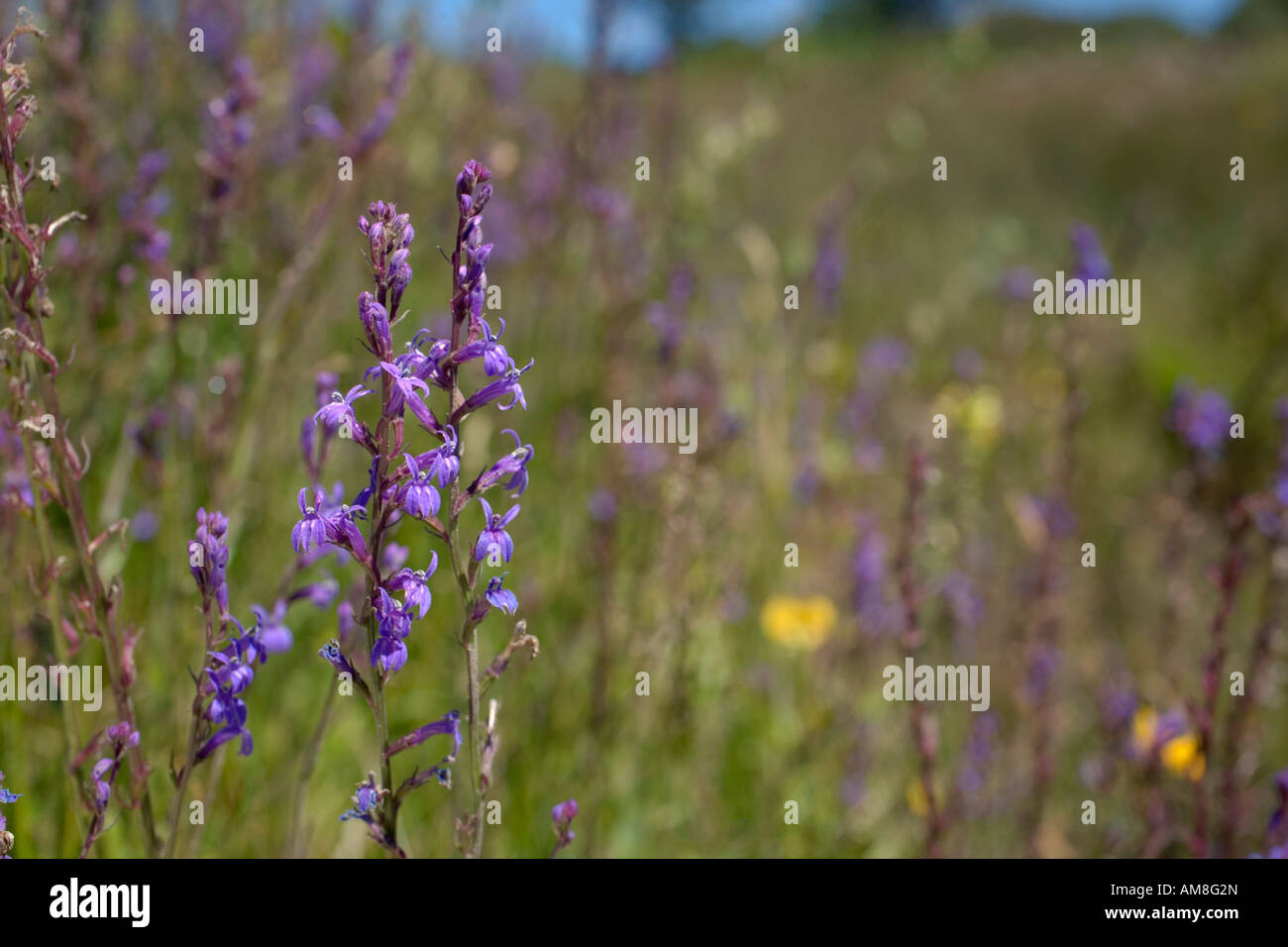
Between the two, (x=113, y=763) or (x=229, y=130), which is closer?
(x=113, y=763)

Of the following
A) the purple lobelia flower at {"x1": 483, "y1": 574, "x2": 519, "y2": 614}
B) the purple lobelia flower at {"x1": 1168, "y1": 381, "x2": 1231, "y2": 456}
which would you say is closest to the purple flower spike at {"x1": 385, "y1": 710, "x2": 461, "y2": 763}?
the purple lobelia flower at {"x1": 483, "y1": 574, "x2": 519, "y2": 614}

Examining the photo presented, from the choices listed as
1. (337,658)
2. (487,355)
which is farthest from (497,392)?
(337,658)

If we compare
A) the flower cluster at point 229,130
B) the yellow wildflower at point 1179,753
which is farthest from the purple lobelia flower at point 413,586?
the yellow wildflower at point 1179,753

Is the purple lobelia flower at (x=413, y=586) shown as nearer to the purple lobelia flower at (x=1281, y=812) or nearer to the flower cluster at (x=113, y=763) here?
the flower cluster at (x=113, y=763)

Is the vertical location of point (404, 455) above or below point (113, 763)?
above

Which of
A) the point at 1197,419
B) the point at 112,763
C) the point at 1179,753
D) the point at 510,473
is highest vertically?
the point at 1197,419

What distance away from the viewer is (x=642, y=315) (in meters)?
3.76

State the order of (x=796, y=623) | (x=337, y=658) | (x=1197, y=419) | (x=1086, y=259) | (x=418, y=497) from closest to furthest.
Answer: (x=418, y=497), (x=337, y=658), (x=1086, y=259), (x=1197, y=419), (x=796, y=623)

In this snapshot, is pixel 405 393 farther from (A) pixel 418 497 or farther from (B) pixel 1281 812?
(B) pixel 1281 812

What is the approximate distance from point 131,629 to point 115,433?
1.77 metres

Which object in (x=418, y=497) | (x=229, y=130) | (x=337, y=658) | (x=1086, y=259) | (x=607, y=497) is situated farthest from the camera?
(x=1086, y=259)

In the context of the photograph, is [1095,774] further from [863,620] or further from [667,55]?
[667,55]
